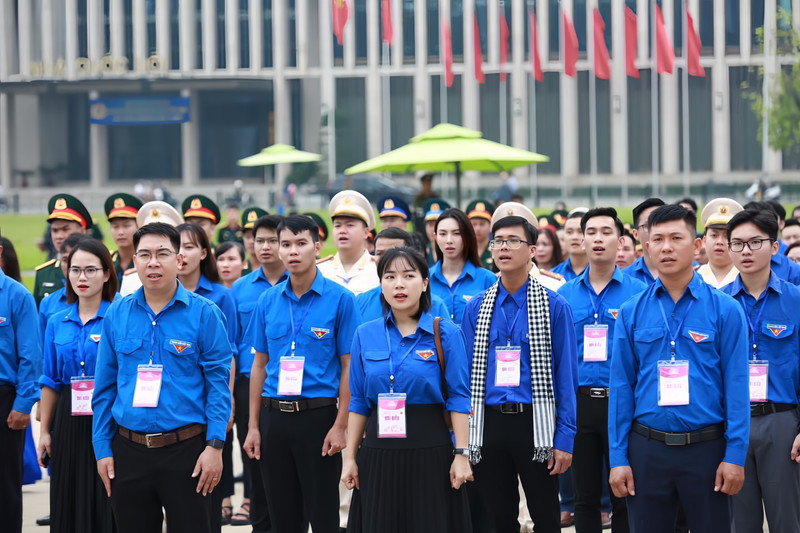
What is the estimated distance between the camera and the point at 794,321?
543 cm

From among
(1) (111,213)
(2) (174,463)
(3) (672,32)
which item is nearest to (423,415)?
(2) (174,463)

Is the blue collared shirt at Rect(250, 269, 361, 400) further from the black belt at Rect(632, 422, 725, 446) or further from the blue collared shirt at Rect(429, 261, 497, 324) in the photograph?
the black belt at Rect(632, 422, 725, 446)

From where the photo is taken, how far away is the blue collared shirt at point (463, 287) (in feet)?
21.9

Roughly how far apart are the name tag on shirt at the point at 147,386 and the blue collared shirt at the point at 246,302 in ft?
6.87

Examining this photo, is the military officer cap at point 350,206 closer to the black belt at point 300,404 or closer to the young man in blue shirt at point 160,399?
the black belt at point 300,404

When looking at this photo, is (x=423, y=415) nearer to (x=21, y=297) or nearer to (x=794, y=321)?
(x=794, y=321)

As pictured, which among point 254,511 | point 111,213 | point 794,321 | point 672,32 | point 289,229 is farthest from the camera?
point 672,32

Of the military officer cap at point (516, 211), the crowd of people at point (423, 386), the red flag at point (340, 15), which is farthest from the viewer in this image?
the red flag at point (340, 15)

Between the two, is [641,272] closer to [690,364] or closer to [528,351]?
[528,351]

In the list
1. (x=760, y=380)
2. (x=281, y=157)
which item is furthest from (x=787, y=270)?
(x=281, y=157)

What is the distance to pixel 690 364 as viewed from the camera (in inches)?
182

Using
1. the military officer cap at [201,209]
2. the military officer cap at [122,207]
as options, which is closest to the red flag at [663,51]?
the military officer cap at [201,209]

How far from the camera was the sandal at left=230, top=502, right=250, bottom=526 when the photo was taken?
7.41m

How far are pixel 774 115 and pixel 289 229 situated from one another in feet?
89.0
